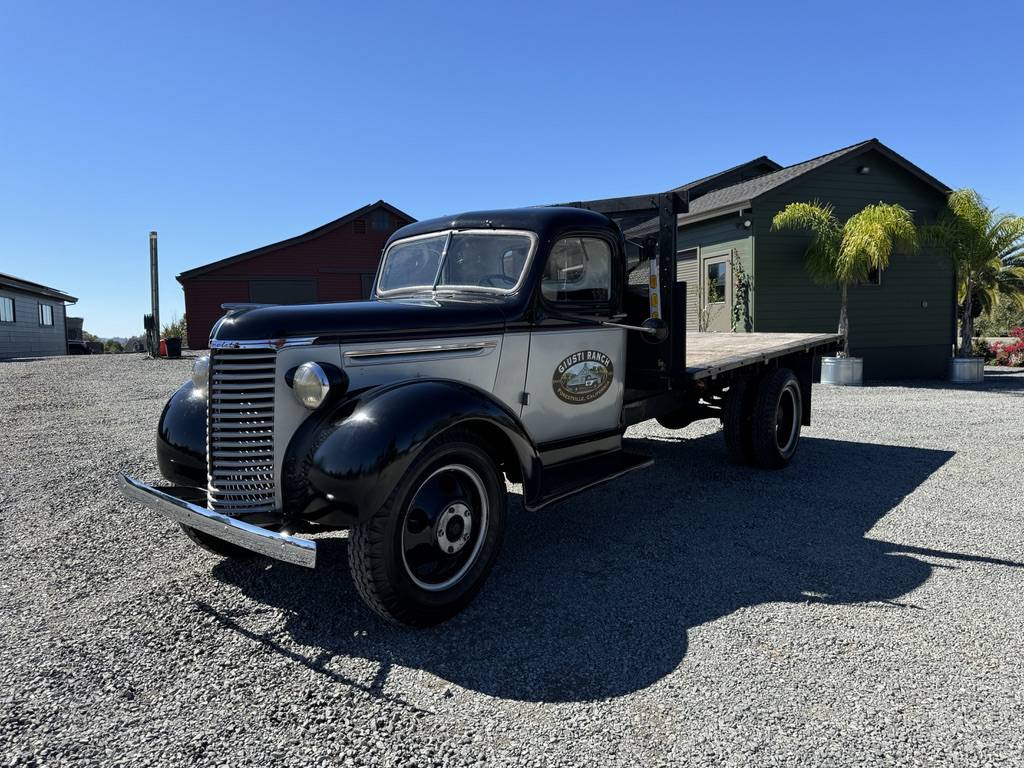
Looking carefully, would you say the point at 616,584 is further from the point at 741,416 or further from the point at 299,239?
the point at 299,239

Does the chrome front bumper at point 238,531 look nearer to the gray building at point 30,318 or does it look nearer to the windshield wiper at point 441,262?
the windshield wiper at point 441,262

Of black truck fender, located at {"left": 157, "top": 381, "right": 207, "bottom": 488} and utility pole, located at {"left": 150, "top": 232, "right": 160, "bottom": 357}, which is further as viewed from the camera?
utility pole, located at {"left": 150, "top": 232, "right": 160, "bottom": 357}

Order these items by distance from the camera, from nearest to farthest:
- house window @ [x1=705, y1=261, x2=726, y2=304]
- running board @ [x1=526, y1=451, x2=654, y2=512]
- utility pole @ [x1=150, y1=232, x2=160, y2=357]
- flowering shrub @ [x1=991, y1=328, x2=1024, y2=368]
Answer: running board @ [x1=526, y1=451, x2=654, y2=512] < house window @ [x1=705, y1=261, x2=726, y2=304] < flowering shrub @ [x1=991, y1=328, x2=1024, y2=368] < utility pole @ [x1=150, y1=232, x2=160, y2=357]

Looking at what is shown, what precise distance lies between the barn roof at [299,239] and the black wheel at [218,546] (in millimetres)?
21708

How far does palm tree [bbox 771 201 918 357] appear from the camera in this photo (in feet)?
40.8

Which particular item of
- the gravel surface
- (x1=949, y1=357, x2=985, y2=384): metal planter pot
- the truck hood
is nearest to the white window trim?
the gravel surface

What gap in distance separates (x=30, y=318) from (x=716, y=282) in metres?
28.3

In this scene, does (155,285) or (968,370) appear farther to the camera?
(155,285)

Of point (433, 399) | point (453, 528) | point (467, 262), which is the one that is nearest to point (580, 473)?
point (453, 528)

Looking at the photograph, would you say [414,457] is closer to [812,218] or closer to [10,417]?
[10,417]

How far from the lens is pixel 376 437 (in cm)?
285

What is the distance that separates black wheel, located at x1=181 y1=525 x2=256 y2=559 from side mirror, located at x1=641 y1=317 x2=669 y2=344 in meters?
2.77

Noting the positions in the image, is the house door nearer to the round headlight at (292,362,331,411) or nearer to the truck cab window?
the truck cab window

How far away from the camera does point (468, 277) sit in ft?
13.8
